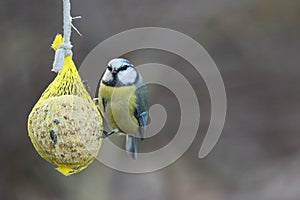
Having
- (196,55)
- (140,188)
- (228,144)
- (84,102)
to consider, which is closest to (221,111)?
(228,144)

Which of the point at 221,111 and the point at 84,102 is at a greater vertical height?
the point at 221,111

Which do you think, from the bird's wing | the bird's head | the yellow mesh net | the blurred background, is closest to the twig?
the yellow mesh net

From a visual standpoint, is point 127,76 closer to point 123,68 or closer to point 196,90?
point 123,68

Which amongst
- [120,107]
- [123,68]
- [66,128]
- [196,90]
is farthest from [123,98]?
[196,90]

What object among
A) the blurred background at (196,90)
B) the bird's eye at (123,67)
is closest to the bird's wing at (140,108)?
the bird's eye at (123,67)

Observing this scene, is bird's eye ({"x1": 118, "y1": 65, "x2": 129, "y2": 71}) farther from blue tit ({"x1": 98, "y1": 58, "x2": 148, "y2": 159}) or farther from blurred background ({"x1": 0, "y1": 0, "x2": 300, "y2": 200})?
blurred background ({"x1": 0, "y1": 0, "x2": 300, "y2": 200})

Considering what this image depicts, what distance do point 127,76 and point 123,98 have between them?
0.08 metres

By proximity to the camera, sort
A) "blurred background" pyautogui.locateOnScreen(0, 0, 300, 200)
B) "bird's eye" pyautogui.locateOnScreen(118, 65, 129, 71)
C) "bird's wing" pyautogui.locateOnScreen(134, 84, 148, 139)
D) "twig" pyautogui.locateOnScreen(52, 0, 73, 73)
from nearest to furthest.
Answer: "twig" pyautogui.locateOnScreen(52, 0, 73, 73) → "bird's eye" pyautogui.locateOnScreen(118, 65, 129, 71) → "bird's wing" pyautogui.locateOnScreen(134, 84, 148, 139) → "blurred background" pyautogui.locateOnScreen(0, 0, 300, 200)

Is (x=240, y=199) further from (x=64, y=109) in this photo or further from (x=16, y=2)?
(x=64, y=109)

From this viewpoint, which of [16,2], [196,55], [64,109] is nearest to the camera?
[64,109]

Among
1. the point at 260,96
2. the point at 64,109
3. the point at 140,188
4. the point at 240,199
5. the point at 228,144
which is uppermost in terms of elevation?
the point at 260,96

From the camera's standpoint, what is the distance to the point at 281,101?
5102 mm

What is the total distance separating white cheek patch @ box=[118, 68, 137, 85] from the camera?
6.91 ft

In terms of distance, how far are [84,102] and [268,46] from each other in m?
3.30
